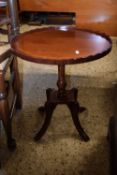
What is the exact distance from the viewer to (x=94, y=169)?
4.44ft

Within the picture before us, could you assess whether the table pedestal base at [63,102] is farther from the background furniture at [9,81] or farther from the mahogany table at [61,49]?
the background furniture at [9,81]

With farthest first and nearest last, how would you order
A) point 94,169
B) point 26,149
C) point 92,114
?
point 92,114 → point 26,149 → point 94,169

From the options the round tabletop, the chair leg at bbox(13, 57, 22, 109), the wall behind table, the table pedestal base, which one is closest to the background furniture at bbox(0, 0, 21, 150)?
the chair leg at bbox(13, 57, 22, 109)

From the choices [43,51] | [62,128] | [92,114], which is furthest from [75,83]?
[43,51]

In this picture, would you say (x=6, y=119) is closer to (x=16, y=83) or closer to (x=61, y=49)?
(x=16, y=83)

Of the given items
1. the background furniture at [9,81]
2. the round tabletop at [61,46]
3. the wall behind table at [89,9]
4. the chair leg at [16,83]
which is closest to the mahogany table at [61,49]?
the round tabletop at [61,46]

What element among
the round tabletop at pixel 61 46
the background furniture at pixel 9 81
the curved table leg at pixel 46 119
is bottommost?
the curved table leg at pixel 46 119

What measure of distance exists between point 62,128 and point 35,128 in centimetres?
18

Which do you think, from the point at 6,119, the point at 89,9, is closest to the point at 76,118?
the point at 6,119

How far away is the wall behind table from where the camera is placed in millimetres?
3045

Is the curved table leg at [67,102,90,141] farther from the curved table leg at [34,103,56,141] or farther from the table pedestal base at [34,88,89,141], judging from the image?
the curved table leg at [34,103,56,141]

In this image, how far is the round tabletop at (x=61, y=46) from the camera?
1210mm

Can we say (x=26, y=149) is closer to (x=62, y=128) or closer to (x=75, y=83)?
(x=62, y=128)

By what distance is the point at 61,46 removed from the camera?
4.45ft
